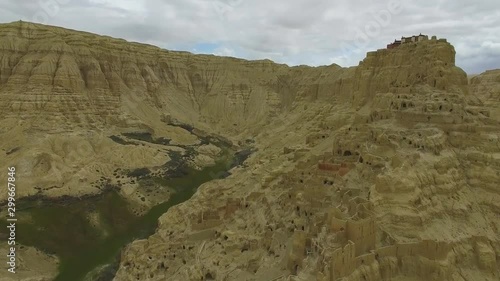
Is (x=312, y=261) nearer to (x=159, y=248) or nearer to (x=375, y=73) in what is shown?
(x=159, y=248)

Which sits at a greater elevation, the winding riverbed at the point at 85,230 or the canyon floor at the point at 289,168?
the canyon floor at the point at 289,168

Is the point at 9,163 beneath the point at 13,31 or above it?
beneath

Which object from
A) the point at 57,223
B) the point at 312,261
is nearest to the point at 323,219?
the point at 312,261

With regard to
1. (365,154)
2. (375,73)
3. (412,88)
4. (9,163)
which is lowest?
(9,163)

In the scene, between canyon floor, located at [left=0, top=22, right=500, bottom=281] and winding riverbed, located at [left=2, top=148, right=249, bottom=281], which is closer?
canyon floor, located at [left=0, top=22, right=500, bottom=281]

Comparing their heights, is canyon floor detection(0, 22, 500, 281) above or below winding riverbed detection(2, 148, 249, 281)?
above

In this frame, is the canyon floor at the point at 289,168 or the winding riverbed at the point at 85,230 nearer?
the canyon floor at the point at 289,168

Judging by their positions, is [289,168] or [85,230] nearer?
[289,168]

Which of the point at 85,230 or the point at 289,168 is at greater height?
the point at 289,168
